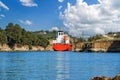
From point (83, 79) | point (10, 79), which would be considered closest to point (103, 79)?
point (83, 79)

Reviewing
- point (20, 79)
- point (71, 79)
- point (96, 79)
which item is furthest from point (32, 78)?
point (96, 79)

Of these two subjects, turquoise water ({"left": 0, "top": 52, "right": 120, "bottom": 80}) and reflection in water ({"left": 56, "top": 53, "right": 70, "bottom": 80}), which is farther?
turquoise water ({"left": 0, "top": 52, "right": 120, "bottom": 80})

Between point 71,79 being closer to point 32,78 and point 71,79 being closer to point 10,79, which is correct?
point 32,78

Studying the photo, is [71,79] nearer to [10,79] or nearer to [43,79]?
[43,79]

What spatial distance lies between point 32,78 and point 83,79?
6199mm

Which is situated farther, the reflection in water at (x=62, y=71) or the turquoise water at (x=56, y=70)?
the turquoise water at (x=56, y=70)

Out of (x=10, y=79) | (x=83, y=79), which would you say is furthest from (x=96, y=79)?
(x=10, y=79)

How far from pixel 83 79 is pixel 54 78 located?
12.2ft

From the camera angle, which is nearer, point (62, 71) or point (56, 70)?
point (62, 71)

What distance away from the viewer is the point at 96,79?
25000mm

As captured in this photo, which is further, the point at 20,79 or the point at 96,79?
the point at 20,79

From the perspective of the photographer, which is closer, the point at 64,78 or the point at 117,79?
the point at 117,79

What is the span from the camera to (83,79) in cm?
3944

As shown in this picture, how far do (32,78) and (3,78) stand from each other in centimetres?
354
